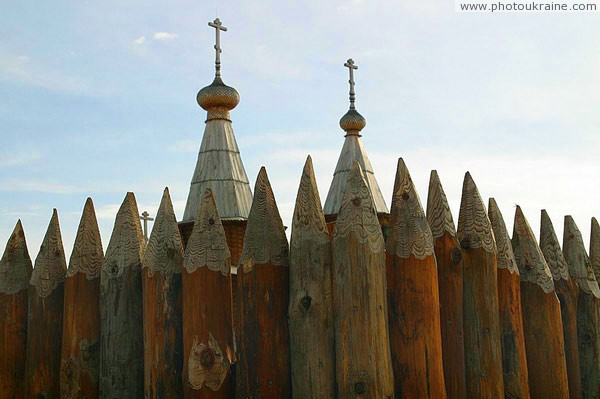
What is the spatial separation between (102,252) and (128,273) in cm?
53

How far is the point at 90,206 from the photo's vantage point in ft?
24.1

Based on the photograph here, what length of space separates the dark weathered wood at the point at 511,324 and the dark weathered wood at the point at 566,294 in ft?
3.10

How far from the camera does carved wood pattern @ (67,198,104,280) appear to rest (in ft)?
23.4

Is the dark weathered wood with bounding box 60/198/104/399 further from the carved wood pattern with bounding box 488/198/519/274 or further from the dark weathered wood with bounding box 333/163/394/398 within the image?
the carved wood pattern with bounding box 488/198/519/274

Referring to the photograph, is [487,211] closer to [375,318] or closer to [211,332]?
[375,318]

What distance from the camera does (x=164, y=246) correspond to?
6688 millimetres

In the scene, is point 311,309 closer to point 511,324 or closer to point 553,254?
point 511,324

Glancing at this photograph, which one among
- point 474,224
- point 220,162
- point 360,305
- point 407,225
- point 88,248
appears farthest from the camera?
point 220,162

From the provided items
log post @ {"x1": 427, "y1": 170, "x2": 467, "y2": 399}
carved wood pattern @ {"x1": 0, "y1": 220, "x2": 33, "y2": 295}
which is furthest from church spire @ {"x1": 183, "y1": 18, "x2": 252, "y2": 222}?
log post @ {"x1": 427, "y1": 170, "x2": 467, "y2": 399}

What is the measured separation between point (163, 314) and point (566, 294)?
13.4 feet

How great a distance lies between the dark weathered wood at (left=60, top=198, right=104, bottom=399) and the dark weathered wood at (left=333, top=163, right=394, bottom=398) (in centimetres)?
228

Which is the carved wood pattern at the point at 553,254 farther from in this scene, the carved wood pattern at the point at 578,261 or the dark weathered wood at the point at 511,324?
the dark weathered wood at the point at 511,324

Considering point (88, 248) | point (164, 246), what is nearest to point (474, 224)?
point (164, 246)

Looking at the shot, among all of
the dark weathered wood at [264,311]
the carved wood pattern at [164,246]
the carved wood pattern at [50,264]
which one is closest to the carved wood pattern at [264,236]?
the dark weathered wood at [264,311]
